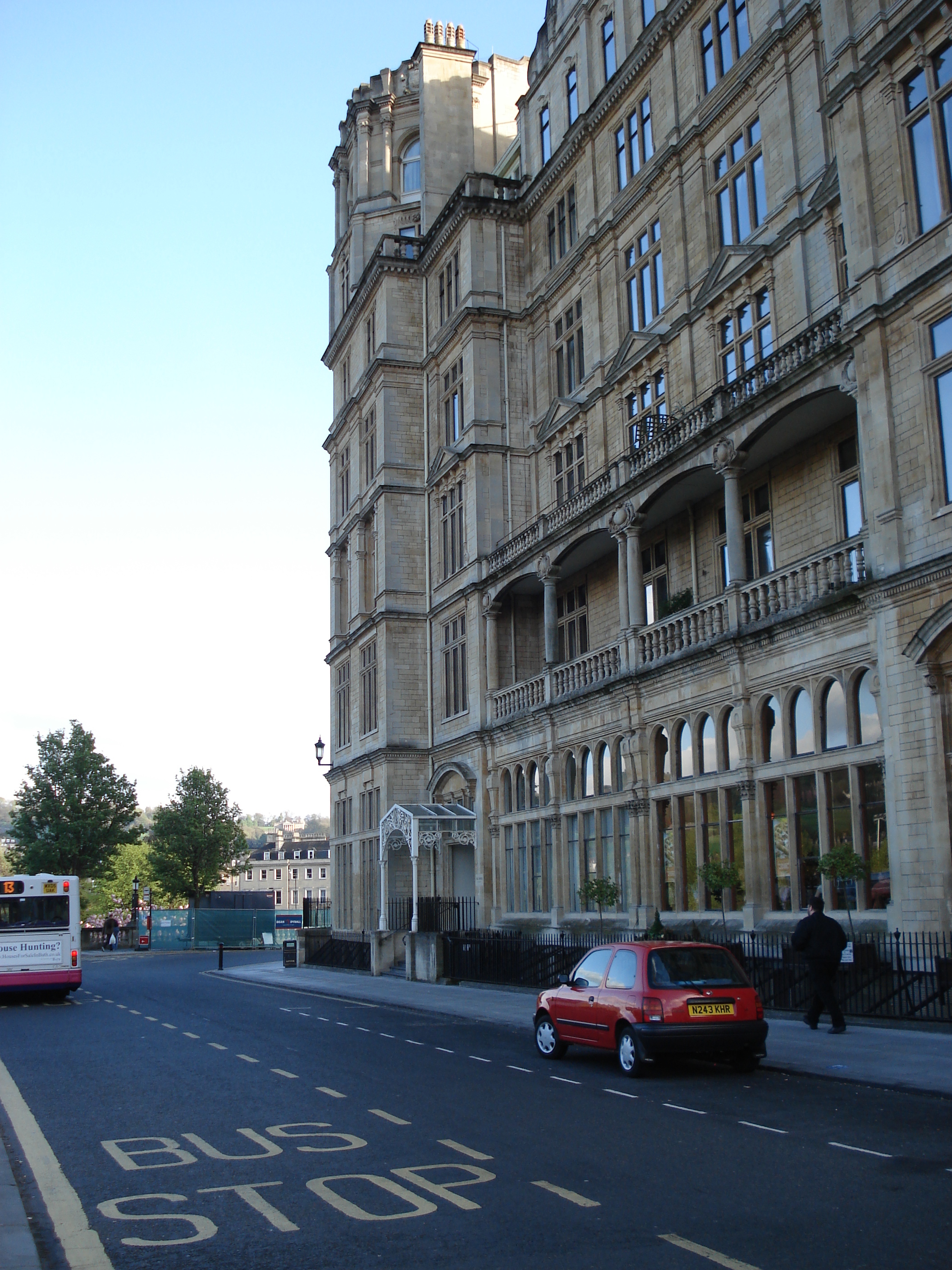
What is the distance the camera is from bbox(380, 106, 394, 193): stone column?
173 feet

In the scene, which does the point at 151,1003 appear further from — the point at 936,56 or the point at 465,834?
the point at 936,56

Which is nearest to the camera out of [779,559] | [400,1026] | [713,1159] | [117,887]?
[713,1159]

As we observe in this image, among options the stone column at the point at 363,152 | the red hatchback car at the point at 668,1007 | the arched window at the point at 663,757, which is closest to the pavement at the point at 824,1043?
the red hatchback car at the point at 668,1007

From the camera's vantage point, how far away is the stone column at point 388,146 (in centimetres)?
5288

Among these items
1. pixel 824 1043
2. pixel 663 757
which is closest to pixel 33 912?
pixel 663 757

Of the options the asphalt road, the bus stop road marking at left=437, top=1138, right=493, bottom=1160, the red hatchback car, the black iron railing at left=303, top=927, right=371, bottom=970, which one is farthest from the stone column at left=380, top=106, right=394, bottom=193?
the bus stop road marking at left=437, top=1138, right=493, bottom=1160

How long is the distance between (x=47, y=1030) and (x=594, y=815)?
1407cm

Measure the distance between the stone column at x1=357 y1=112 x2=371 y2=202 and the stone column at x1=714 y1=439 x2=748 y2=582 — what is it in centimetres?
3292

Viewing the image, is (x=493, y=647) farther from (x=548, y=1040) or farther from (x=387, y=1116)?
A: (x=387, y=1116)

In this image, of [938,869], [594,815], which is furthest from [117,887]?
[938,869]

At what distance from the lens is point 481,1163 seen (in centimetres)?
918

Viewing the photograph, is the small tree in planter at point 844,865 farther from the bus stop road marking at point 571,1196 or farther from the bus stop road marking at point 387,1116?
the bus stop road marking at point 571,1196

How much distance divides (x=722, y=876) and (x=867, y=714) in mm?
4133

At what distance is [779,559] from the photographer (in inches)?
1021
